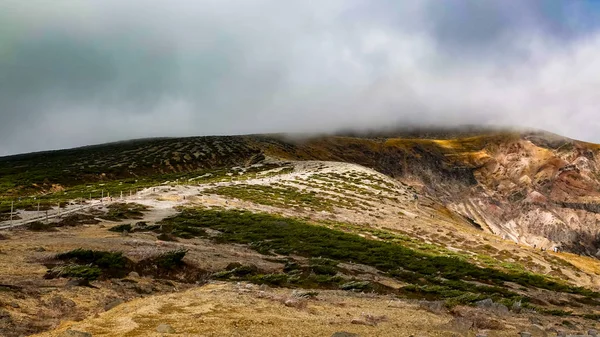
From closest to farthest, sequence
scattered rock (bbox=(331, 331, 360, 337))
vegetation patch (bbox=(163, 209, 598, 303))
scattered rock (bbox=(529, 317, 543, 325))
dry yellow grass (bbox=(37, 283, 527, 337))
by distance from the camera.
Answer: scattered rock (bbox=(331, 331, 360, 337)) < dry yellow grass (bbox=(37, 283, 527, 337)) < scattered rock (bbox=(529, 317, 543, 325)) < vegetation patch (bbox=(163, 209, 598, 303))

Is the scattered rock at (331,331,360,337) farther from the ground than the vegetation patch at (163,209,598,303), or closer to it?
farther from the ground

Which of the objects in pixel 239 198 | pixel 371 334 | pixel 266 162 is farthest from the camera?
pixel 266 162

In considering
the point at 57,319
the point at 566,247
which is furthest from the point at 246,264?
the point at 566,247

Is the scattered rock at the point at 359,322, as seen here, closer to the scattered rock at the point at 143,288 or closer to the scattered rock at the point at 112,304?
the scattered rock at the point at 112,304

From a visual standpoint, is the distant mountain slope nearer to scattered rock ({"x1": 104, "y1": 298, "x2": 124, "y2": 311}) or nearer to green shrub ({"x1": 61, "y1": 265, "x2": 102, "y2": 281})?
green shrub ({"x1": 61, "y1": 265, "x2": 102, "y2": 281})

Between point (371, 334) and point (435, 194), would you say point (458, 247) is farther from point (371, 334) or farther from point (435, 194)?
point (435, 194)

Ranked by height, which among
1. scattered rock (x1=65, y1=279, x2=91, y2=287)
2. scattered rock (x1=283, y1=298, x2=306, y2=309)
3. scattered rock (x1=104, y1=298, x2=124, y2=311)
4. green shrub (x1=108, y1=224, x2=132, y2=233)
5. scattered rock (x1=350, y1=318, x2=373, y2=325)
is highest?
scattered rock (x1=65, y1=279, x2=91, y2=287)

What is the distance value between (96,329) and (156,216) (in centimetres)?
3542

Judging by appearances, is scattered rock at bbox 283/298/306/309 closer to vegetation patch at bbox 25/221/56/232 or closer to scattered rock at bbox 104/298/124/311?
scattered rock at bbox 104/298/124/311

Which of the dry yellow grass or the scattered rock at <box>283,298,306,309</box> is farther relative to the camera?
the scattered rock at <box>283,298,306,309</box>

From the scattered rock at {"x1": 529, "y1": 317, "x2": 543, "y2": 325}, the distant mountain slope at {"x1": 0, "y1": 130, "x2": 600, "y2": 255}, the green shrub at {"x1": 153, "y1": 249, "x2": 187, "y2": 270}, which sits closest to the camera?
the scattered rock at {"x1": 529, "y1": 317, "x2": 543, "y2": 325}

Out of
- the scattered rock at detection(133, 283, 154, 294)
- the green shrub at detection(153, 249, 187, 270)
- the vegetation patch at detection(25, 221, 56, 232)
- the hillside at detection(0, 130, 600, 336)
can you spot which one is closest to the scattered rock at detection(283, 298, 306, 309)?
the hillside at detection(0, 130, 600, 336)

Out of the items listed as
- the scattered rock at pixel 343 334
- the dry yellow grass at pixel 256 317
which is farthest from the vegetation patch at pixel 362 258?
the scattered rock at pixel 343 334

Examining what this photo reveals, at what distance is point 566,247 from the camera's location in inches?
6786
